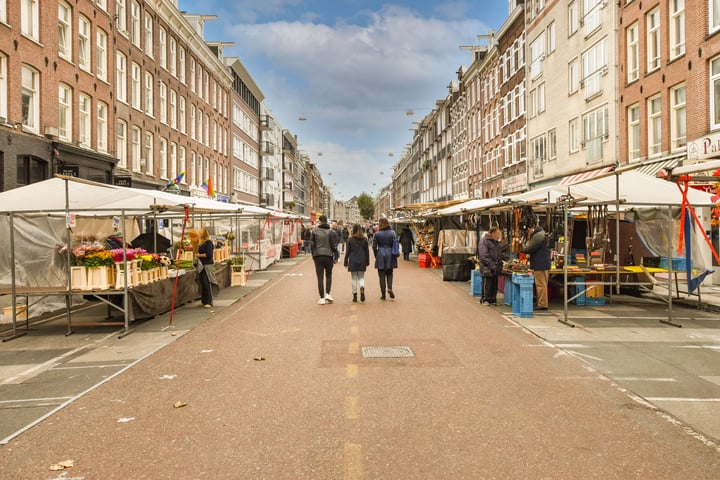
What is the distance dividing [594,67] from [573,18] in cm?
382

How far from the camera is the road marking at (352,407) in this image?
17.1ft

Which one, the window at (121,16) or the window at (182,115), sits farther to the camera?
the window at (182,115)

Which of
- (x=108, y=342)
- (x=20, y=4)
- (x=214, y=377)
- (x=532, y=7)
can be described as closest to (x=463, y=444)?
(x=214, y=377)

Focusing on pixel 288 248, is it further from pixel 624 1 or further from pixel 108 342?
pixel 108 342

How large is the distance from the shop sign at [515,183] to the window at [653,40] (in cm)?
1389

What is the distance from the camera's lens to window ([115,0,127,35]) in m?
27.6

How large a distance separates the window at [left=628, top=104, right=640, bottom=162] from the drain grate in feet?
63.6

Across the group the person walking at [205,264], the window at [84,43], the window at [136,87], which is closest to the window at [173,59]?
the window at [136,87]

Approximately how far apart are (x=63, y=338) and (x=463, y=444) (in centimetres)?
773

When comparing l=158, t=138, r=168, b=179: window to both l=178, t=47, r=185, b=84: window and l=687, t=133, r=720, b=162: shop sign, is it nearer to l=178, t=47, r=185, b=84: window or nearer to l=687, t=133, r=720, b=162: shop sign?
l=178, t=47, r=185, b=84: window

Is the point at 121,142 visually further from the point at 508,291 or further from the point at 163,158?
the point at 508,291

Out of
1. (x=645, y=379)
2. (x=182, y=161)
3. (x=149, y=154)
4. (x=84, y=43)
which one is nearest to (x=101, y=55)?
(x=84, y=43)

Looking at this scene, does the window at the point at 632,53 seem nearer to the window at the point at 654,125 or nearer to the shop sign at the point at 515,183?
the window at the point at 654,125

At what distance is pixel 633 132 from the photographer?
24234mm
